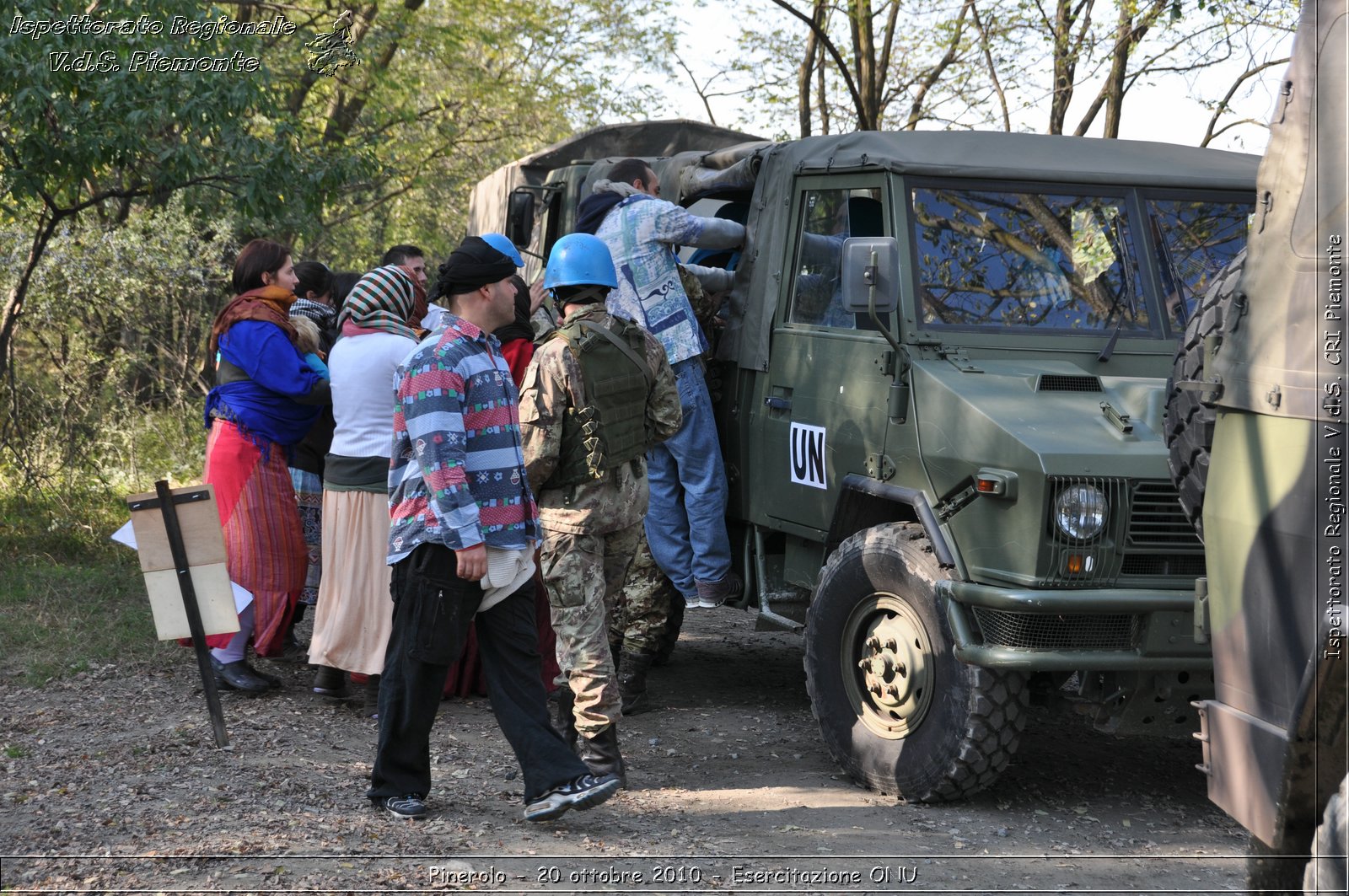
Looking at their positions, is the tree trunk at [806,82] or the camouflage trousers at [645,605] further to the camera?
the tree trunk at [806,82]

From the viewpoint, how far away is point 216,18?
364 inches

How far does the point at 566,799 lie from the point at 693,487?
6.91 ft

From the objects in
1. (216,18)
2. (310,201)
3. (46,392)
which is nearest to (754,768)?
(310,201)

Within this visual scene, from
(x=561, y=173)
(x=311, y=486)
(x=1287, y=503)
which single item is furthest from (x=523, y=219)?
(x=1287, y=503)

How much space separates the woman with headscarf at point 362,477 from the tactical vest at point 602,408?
44.5 inches

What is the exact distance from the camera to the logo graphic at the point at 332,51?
12127 mm

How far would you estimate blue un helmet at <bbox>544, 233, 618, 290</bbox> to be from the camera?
5.21 metres

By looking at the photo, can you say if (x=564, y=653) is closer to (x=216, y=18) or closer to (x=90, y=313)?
(x=216, y=18)

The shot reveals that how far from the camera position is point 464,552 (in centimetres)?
438

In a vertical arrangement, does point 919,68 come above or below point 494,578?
above

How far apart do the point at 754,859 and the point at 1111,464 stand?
1.72 m

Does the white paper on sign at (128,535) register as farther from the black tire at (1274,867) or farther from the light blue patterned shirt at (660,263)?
the black tire at (1274,867)

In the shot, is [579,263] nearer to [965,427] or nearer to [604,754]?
[965,427]

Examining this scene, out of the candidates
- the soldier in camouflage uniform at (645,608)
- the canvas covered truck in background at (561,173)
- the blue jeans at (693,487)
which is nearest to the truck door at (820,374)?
the blue jeans at (693,487)
